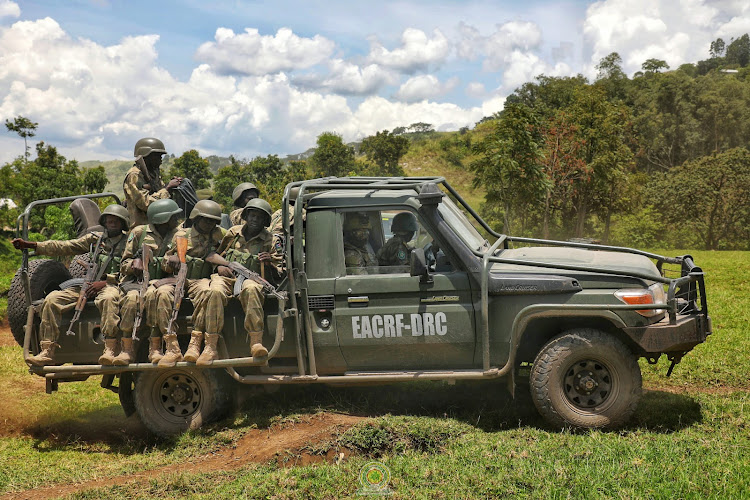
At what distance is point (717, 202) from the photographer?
3391 centimetres

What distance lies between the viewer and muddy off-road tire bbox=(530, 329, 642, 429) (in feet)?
18.6

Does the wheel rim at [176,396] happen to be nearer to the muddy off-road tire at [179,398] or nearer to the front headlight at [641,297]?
the muddy off-road tire at [179,398]

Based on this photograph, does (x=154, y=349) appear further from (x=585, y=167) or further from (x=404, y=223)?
(x=585, y=167)

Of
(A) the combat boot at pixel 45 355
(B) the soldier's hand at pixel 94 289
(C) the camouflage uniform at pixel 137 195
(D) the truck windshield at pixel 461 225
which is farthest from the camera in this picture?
(C) the camouflage uniform at pixel 137 195

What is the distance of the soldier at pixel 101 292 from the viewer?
6.19 meters

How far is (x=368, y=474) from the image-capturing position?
4973 mm

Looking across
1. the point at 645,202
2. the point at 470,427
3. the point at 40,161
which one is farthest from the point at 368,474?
the point at 40,161

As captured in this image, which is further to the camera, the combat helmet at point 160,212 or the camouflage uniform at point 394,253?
the combat helmet at point 160,212

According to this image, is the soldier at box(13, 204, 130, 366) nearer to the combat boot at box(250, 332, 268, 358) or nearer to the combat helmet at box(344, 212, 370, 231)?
the combat boot at box(250, 332, 268, 358)

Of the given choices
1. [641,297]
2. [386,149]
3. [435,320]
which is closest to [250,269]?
[435,320]

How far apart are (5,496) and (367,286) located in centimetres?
326

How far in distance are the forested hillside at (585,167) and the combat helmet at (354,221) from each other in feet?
58.7

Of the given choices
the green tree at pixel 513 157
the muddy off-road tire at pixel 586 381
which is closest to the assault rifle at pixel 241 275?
the muddy off-road tire at pixel 586 381

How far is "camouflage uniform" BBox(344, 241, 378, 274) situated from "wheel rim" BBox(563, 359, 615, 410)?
1866 mm
